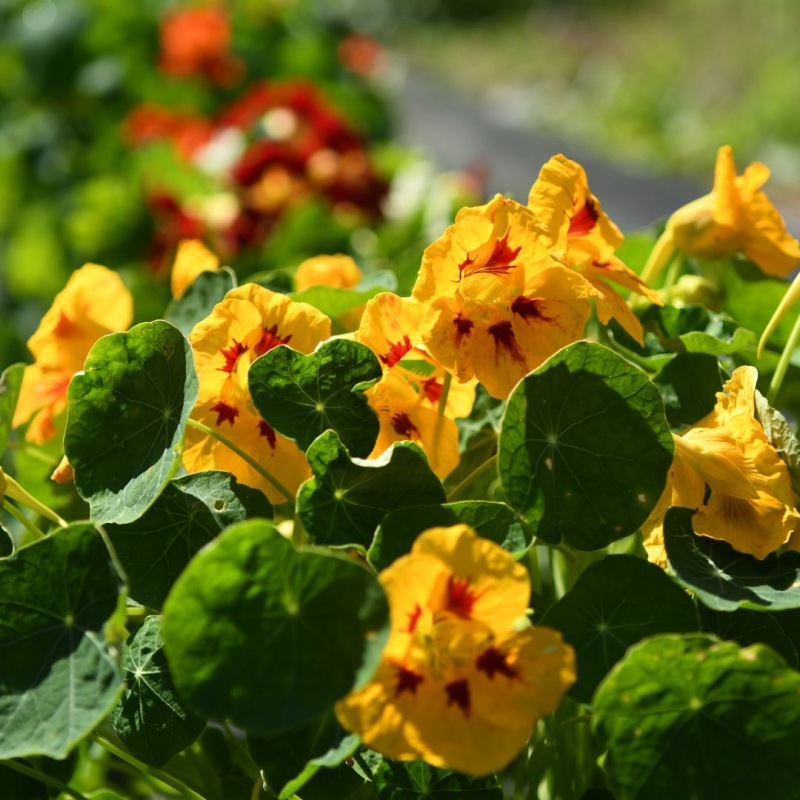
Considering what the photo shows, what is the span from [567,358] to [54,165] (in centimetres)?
246

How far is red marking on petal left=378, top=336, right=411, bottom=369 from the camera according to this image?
58 centimetres

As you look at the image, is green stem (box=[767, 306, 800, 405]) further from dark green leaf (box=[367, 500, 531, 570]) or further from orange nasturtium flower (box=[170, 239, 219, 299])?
orange nasturtium flower (box=[170, 239, 219, 299])

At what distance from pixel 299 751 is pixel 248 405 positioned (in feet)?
0.59

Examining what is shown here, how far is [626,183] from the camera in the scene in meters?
4.01

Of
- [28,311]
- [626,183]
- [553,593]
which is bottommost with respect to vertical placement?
[626,183]

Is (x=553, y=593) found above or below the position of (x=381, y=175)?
above

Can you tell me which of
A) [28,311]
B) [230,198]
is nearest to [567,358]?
[230,198]

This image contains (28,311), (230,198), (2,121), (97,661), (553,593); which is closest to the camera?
(97,661)

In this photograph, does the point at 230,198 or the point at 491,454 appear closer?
the point at 491,454

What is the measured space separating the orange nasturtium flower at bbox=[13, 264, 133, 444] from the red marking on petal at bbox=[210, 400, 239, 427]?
0.58 feet

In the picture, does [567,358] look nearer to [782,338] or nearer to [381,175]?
[782,338]

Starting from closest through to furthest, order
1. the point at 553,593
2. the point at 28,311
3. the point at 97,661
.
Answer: the point at 97,661 → the point at 553,593 → the point at 28,311

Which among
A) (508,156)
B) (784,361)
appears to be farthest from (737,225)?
(508,156)

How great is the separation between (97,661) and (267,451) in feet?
0.50
